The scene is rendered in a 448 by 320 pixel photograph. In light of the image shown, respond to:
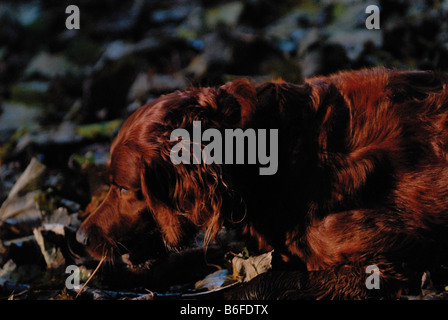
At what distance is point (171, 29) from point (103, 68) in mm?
1411

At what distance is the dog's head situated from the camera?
2.86 metres

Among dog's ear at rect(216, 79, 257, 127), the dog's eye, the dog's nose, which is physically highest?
dog's ear at rect(216, 79, 257, 127)

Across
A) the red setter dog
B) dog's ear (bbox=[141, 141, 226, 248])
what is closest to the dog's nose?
the red setter dog

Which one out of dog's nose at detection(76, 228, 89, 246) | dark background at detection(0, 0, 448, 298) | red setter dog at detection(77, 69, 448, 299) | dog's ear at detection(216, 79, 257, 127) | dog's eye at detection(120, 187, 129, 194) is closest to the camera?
red setter dog at detection(77, 69, 448, 299)

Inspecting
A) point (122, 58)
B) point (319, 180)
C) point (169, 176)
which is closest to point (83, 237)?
point (169, 176)

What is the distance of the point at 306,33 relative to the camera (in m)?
6.80

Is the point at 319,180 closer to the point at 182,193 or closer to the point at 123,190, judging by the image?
the point at 182,193

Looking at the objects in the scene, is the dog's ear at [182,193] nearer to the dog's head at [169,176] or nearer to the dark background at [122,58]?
the dog's head at [169,176]

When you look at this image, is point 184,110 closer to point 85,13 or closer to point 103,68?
point 103,68

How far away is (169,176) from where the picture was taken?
293 cm

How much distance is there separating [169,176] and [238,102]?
0.56m

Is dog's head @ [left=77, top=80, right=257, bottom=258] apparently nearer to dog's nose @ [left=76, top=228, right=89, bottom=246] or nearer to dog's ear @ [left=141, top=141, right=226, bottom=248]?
dog's ear @ [left=141, top=141, right=226, bottom=248]
